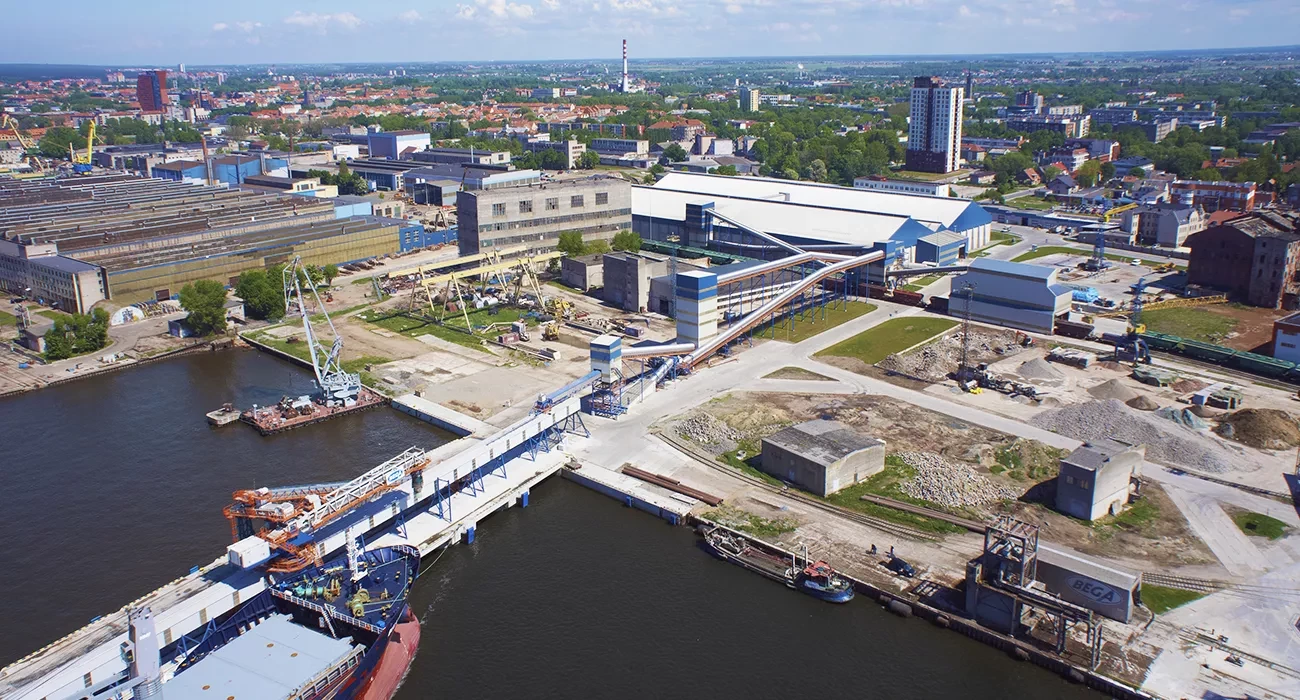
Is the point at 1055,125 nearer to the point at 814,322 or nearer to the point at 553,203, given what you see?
the point at 553,203

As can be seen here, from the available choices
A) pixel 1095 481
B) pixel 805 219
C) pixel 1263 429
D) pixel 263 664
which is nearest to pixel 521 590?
pixel 263 664

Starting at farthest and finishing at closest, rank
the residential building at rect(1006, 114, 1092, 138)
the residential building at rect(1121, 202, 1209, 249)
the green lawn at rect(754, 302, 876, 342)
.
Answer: the residential building at rect(1006, 114, 1092, 138) → the residential building at rect(1121, 202, 1209, 249) → the green lawn at rect(754, 302, 876, 342)

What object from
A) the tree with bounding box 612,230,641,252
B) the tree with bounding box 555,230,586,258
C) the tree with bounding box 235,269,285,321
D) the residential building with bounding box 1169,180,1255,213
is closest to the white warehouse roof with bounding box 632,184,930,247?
the tree with bounding box 612,230,641,252

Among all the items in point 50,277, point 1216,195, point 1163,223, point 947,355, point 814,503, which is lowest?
point 814,503

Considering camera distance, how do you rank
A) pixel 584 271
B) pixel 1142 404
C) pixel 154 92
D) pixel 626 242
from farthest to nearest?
pixel 154 92 < pixel 626 242 < pixel 584 271 < pixel 1142 404

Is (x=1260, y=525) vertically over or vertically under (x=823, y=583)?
over

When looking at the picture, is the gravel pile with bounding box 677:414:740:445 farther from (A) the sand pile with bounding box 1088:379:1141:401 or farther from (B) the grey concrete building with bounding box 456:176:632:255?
(B) the grey concrete building with bounding box 456:176:632:255

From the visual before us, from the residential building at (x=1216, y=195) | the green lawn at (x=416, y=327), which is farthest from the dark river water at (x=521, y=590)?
the residential building at (x=1216, y=195)
